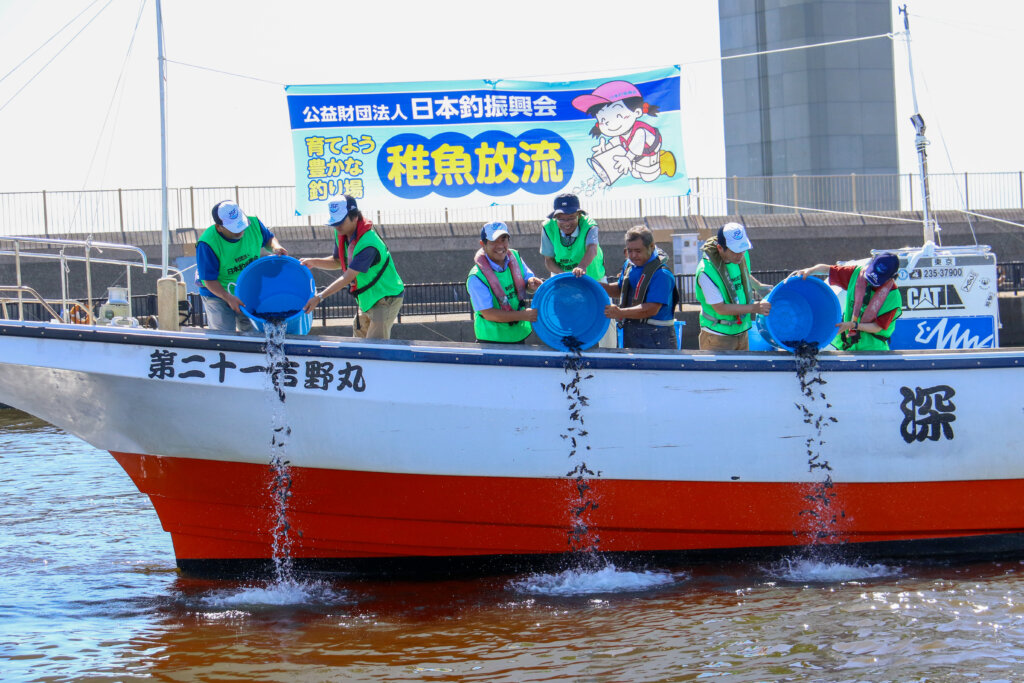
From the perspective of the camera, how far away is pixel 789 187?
24.6m

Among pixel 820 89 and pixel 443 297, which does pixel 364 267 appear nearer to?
pixel 443 297

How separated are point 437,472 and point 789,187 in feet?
67.9

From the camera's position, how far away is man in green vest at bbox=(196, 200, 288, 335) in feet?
19.9

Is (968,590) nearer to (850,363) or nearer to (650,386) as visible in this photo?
(850,363)

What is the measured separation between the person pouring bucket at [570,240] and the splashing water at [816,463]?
4.20ft

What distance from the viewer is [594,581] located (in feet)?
19.5

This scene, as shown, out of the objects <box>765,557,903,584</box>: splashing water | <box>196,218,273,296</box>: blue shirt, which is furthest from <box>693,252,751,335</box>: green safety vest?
<box>196,218,273,296</box>: blue shirt

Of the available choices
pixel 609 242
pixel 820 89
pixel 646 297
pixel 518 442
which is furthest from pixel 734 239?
pixel 820 89

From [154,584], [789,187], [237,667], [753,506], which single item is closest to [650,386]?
[753,506]

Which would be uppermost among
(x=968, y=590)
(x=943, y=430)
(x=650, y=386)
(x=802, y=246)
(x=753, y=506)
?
(x=802, y=246)

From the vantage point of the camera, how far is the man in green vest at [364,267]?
5.98 metres

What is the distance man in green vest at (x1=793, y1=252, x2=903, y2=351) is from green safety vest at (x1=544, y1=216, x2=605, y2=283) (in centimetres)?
133

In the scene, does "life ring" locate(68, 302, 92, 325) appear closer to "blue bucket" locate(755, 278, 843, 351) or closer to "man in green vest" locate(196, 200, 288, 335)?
"man in green vest" locate(196, 200, 288, 335)

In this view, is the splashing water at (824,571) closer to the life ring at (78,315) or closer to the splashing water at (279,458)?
the splashing water at (279,458)
